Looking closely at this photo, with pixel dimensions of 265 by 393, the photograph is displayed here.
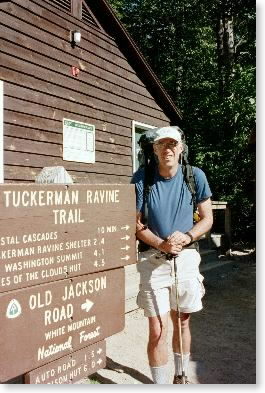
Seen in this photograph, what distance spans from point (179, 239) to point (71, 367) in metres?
1.04

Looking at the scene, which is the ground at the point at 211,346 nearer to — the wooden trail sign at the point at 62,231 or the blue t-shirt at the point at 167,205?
the blue t-shirt at the point at 167,205

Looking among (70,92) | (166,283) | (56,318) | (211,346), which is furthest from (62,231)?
(70,92)

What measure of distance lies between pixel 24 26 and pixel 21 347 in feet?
16.9

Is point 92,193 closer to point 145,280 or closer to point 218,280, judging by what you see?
point 145,280

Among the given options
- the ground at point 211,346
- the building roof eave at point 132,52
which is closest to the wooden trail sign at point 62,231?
the ground at point 211,346

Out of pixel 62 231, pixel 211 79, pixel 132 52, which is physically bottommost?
pixel 62 231

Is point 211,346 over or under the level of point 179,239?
under

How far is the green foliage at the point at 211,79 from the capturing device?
36.9 feet

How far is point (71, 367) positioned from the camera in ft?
6.94

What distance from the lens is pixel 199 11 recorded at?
48.3 ft

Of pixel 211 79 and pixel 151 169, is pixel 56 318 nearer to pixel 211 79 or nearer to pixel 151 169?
pixel 151 169

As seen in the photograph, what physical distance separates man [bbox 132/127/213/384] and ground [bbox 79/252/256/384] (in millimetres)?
724

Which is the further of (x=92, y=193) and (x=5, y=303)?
(x=92, y=193)

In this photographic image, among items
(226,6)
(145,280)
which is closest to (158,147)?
(145,280)
